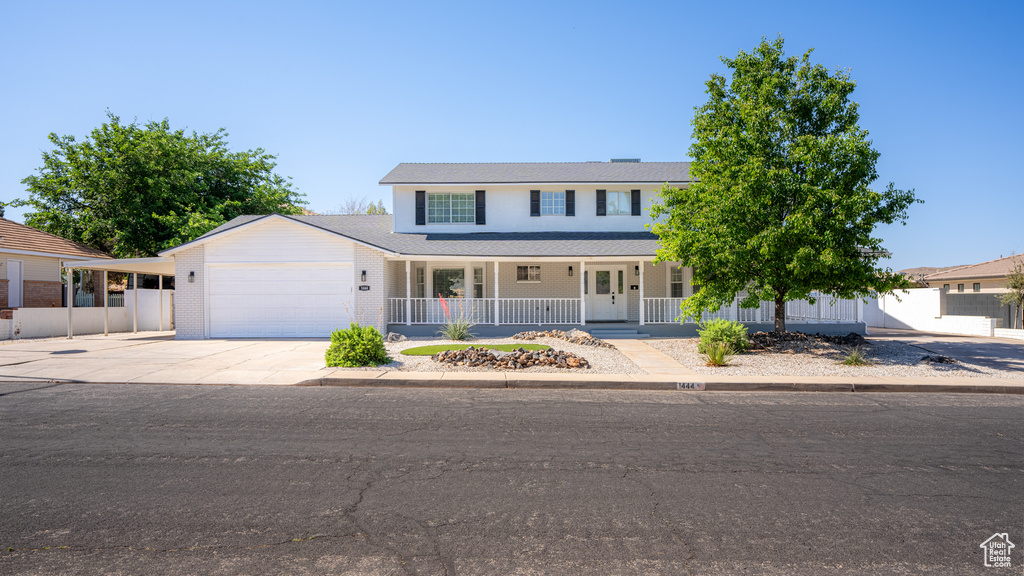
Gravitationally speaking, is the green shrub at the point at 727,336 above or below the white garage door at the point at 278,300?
below

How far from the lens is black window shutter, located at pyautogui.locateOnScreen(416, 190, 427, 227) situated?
21141 millimetres

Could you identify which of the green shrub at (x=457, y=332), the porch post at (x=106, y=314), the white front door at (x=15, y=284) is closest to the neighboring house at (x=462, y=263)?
the green shrub at (x=457, y=332)

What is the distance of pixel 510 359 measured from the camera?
11516 millimetres

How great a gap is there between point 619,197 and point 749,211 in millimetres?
8688

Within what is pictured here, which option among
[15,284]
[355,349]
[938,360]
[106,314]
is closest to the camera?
[355,349]

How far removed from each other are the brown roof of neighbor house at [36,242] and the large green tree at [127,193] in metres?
0.92

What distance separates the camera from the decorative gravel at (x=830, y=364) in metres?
11.1

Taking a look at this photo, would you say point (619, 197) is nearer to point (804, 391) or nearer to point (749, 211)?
point (749, 211)

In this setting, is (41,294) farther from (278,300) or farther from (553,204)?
(553,204)

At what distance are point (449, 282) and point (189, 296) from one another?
28.3 ft

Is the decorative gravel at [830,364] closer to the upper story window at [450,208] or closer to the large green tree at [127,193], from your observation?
the upper story window at [450,208]

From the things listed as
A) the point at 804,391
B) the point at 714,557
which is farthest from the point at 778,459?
the point at 804,391

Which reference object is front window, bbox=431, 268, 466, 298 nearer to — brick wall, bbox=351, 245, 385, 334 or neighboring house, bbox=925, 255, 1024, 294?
brick wall, bbox=351, 245, 385, 334

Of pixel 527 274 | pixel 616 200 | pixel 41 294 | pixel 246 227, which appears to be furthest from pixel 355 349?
pixel 41 294
